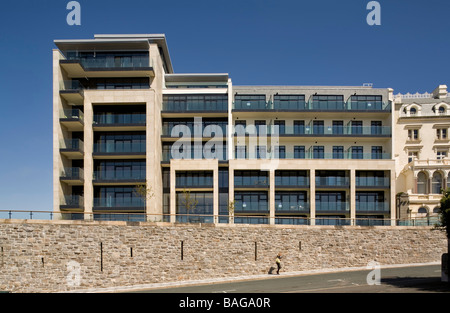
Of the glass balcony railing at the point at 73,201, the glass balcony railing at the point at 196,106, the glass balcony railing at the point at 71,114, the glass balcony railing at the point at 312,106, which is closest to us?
the glass balcony railing at the point at 73,201

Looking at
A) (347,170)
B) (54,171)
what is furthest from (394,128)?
(54,171)

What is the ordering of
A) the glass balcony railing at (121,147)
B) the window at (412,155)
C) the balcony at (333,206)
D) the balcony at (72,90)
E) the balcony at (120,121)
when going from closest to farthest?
the balcony at (72,90) < the balcony at (120,121) < the glass balcony railing at (121,147) < the balcony at (333,206) < the window at (412,155)

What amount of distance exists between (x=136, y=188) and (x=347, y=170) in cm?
2352

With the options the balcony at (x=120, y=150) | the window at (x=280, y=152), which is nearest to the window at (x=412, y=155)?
the window at (x=280, y=152)

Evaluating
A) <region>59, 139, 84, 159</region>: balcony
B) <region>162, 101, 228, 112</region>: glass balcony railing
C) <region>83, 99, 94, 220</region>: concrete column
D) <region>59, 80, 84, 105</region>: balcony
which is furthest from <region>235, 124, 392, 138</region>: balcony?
<region>59, 80, 84, 105</region>: balcony

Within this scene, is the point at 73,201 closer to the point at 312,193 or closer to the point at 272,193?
the point at 272,193

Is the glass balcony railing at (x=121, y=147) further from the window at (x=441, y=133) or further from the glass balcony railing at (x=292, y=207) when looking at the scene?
the window at (x=441, y=133)

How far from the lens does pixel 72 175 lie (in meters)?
40.8

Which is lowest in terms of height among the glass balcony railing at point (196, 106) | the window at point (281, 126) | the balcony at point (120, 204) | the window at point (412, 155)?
the balcony at point (120, 204)

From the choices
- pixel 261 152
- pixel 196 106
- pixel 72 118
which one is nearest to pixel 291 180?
pixel 261 152

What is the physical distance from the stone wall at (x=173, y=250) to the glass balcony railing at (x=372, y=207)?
30.0 feet

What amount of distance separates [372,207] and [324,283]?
21107mm

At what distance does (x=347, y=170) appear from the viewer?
4481 centimetres

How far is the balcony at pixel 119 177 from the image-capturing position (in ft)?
137
